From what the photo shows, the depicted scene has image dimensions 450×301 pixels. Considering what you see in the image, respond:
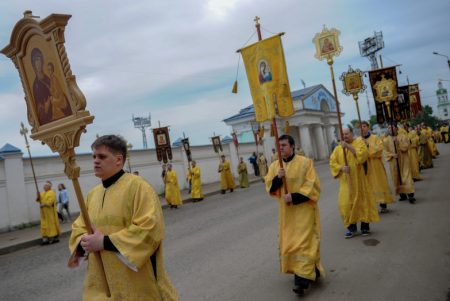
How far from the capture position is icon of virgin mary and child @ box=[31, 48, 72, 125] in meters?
2.88

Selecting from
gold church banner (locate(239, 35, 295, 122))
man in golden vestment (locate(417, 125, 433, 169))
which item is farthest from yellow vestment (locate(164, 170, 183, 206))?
gold church banner (locate(239, 35, 295, 122))

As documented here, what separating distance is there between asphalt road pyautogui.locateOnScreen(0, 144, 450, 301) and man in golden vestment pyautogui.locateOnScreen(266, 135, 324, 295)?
28 cm

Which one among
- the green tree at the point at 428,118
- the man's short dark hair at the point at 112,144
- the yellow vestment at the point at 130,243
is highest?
the man's short dark hair at the point at 112,144

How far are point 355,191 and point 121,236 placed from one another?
17.2 ft

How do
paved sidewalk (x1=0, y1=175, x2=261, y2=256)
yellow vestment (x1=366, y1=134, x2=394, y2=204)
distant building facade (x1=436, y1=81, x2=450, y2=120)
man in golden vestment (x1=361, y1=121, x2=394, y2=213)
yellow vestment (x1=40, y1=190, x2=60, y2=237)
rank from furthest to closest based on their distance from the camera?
distant building facade (x1=436, y1=81, x2=450, y2=120), yellow vestment (x1=40, y1=190, x2=60, y2=237), paved sidewalk (x1=0, y1=175, x2=261, y2=256), yellow vestment (x1=366, y1=134, x2=394, y2=204), man in golden vestment (x1=361, y1=121, x2=394, y2=213)

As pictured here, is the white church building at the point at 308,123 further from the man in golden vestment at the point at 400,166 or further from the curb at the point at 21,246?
the curb at the point at 21,246

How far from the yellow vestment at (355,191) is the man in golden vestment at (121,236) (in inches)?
183

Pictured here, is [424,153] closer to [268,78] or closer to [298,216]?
[268,78]

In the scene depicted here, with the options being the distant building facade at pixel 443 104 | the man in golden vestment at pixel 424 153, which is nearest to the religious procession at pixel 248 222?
the man in golden vestment at pixel 424 153

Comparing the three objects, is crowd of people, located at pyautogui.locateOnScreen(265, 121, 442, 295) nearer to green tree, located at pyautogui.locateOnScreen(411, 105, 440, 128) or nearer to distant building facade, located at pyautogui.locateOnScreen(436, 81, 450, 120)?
green tree, located at pyautogui.locateOnScreen(411, 105, 440, 128)

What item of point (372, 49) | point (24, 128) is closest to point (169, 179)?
point (24, 128)

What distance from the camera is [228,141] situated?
30.5m

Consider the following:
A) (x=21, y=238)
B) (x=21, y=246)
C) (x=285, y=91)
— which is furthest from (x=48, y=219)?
(x=285, y=91)

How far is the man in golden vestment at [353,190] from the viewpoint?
6.94 m
